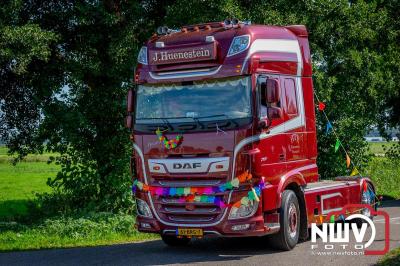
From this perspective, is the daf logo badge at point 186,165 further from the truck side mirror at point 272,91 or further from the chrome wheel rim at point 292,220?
the chrome wheel rim at point 292,220

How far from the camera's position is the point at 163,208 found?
11.2 meters

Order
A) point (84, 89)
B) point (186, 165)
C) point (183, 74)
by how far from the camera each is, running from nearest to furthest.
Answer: point (186, 165), point (183, 74), point (84, 89)

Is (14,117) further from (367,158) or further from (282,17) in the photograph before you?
(367,158)

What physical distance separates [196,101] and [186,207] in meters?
1.82

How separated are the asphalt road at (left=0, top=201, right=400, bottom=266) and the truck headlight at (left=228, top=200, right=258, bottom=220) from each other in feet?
2.41

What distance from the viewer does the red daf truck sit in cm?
1060

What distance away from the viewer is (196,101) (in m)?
11.0

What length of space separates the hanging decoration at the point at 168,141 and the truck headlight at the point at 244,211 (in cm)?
146

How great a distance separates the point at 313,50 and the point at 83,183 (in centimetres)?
800

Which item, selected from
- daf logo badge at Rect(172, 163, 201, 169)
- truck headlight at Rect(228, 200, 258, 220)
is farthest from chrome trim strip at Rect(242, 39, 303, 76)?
truck headlight at Rect(228, 200, 258, 220)

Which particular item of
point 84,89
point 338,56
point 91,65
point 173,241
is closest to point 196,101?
point 173,241

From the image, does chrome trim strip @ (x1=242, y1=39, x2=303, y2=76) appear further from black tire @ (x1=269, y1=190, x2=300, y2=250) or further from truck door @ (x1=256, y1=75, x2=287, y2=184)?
black tire @ (x1=269, y1=190, x2=300, y2=250)

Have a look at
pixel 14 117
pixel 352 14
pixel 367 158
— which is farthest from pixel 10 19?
pixel 367 158

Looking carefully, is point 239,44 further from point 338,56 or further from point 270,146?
point 338,56
